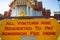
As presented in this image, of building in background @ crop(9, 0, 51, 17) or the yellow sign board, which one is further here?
building in background @ crop(9, 0, 51, 17)

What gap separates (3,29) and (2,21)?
55 millimetres

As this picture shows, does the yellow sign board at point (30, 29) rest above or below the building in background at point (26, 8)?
below

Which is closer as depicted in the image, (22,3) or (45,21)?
(45,21)

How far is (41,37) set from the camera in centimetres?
89

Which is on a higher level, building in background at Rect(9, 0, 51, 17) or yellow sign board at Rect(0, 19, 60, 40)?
building in background at Rect(9, 0, 51, 17)

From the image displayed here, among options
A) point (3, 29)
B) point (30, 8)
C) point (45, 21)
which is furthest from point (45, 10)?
point (3, 29)

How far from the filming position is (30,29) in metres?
0.91

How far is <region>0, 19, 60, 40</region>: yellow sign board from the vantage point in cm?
90

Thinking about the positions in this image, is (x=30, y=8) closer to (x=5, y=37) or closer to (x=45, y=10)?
(x=45, y=10)

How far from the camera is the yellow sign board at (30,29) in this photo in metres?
0.90

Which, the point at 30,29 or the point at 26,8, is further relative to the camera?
the point at 26,8

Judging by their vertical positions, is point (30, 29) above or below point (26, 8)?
below

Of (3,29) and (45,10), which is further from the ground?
(45,10)

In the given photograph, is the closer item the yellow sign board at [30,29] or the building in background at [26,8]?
the yellow sign board at [30,29]
